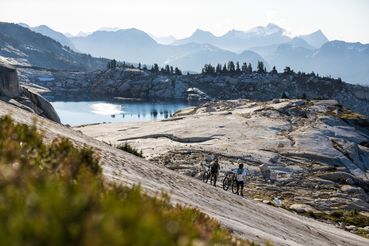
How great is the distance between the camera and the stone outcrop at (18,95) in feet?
135

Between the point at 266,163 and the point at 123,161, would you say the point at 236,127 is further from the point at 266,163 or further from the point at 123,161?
the point at 123,161

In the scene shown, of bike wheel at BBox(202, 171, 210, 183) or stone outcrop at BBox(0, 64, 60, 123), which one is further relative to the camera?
stone outcrop at BBox(0, 64, 60, 123)

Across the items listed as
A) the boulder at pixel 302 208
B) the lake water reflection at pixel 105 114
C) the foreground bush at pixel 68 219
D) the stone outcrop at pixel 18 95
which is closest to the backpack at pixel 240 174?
the boulder at pixel 302 208

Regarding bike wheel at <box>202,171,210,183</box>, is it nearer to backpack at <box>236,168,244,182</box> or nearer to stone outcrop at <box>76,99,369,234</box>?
stone outcrop at <box>76,99,369,234</box>

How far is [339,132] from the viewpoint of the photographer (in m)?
70.3

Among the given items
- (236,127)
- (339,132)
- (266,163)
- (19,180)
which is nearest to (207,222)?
(19,180)

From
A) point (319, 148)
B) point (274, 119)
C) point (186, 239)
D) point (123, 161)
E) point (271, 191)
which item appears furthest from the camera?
point (274, 119)

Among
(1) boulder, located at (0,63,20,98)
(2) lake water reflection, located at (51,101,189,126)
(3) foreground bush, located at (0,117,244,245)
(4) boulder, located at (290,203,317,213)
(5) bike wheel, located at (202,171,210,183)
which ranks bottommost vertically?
(2) lake water reflection, located at (51,101,189,126)

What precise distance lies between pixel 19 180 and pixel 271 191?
1581 inches

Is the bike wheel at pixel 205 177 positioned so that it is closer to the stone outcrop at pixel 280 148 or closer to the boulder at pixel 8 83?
the stone outcrop at pixel 280 148

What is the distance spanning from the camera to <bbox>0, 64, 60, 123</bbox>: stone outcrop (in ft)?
135

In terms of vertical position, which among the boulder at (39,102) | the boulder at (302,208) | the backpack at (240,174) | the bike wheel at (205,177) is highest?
the boulder at (39,102)

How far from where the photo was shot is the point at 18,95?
1752 inches

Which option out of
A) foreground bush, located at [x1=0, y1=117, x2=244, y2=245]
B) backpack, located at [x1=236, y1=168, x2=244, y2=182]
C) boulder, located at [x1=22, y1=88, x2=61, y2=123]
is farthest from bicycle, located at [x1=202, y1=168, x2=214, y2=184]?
foreground bush, located at [x1=0, y1=117, x2=244, y2=245]
